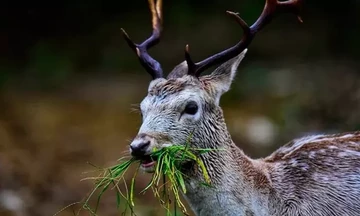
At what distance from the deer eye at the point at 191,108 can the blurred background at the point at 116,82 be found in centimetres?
336

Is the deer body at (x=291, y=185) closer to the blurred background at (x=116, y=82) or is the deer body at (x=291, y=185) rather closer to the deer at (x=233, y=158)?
the deer at (x=233, y=158)

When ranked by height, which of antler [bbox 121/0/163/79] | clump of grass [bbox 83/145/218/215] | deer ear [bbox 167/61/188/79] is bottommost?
clump of grass [bbox 83/145/218/215]

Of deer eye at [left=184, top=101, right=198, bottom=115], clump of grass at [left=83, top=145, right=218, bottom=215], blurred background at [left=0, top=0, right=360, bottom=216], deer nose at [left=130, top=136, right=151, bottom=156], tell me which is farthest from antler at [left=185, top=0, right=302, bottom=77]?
blurred background at [left=0, top=0, right=360, bottom=216]

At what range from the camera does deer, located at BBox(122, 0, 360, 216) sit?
246 inches

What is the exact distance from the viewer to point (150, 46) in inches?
276

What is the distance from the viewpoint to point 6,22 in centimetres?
1432

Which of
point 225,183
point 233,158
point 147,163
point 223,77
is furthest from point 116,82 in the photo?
point 147,163

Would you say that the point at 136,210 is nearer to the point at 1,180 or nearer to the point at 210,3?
the point at 1,180

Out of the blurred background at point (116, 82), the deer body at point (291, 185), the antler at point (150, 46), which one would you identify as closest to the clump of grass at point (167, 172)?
the deer body at point (291, 185)

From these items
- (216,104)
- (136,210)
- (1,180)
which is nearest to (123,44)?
(1,180)

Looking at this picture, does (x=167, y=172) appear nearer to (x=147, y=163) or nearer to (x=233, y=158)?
(x=147, y=163)

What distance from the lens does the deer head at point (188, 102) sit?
19.9 ft

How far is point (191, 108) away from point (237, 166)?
55 centimetres

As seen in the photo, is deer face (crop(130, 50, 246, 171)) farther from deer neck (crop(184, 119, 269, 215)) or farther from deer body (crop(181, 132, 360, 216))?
deer body (crop(181, 132, 360, 216))
